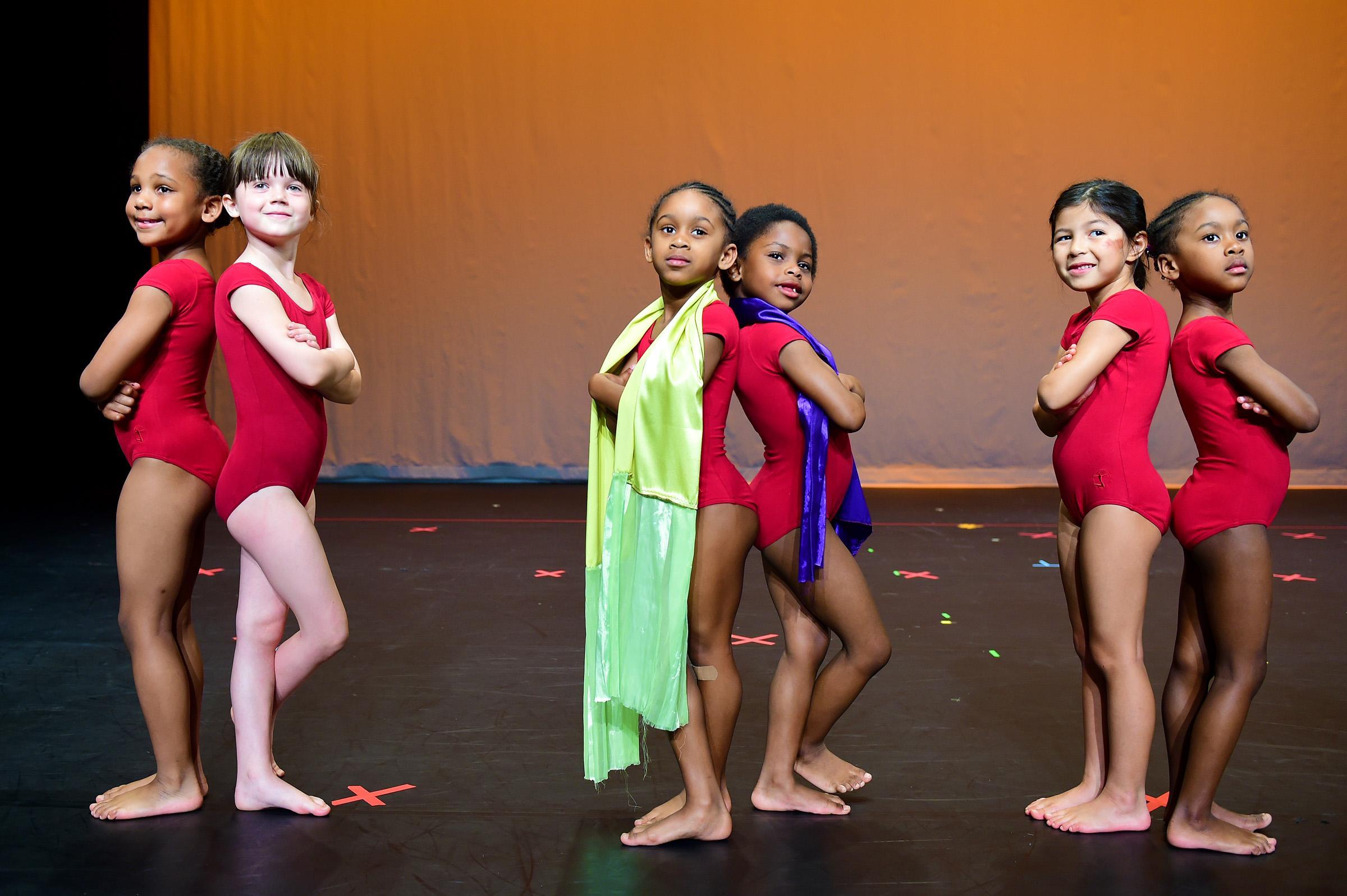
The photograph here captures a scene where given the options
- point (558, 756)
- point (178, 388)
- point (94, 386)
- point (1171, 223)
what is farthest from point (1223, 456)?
point (94, 386)

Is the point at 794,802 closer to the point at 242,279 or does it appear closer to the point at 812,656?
the point at 812,656

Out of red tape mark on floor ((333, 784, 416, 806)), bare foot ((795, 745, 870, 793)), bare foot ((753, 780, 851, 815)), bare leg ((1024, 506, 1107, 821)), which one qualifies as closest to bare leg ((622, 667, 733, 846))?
bare foot ((753, 780, 851, 815))

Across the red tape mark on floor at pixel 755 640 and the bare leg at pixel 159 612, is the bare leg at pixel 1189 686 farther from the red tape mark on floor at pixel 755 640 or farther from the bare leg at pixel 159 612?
the bare leg at pixel 159 612

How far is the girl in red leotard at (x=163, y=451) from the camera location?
80.8 inches

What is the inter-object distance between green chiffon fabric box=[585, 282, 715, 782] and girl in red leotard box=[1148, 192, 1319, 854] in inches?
33.4

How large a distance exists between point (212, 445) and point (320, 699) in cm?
95

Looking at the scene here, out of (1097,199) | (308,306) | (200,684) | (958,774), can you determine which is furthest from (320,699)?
(1097,199)

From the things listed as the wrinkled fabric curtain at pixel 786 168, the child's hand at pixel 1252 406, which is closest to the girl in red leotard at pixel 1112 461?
the child's hand at pixel 1252 406

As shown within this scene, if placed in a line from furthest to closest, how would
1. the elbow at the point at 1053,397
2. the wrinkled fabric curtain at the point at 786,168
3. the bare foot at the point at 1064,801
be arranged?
the wrinkled fabric curtain at the point at 786,168
the bare foot at the point at 1064,801
the elbow at the point at 1053,397

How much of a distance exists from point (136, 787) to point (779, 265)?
1.58 m

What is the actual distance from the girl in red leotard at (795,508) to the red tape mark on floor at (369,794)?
71 cm

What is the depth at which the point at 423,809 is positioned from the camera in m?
2.15

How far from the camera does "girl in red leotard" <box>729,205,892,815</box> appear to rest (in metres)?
2.08

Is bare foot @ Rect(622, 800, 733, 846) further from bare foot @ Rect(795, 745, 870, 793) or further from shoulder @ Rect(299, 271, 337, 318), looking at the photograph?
shoulder @ Rect(299, 271, 337, 318)
